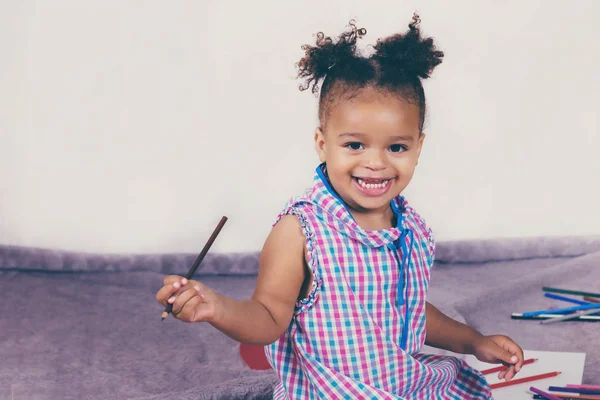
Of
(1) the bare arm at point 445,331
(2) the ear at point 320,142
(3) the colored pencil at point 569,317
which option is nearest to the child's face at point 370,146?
(2) the ear at point 320,142

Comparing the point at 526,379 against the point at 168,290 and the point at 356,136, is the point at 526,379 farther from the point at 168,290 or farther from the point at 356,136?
the point at 168,290

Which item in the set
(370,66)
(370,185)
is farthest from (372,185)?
(370,66)

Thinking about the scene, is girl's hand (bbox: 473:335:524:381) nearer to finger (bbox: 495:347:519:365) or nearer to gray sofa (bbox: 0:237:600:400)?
finger (bbox: 495:347:519:365)

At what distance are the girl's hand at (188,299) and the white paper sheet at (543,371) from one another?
2.14 feet

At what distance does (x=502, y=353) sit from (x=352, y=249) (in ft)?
0.92

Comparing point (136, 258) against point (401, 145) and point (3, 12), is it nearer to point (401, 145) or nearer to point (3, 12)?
point (3, 12)

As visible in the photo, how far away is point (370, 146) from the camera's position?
114 cm

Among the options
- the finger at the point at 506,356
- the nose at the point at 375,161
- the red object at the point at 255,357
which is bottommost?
the red object at the point at 255,357

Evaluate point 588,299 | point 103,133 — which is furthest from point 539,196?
point 103,133

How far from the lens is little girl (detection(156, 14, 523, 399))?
3.71 ft

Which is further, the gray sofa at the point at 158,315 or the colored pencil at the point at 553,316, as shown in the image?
the colored pencil at the point at 553,316

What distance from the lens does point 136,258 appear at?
2.19 meters

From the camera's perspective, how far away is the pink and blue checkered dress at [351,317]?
45.0 inches

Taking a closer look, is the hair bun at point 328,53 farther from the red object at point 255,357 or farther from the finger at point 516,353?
the red object at point 255,357
